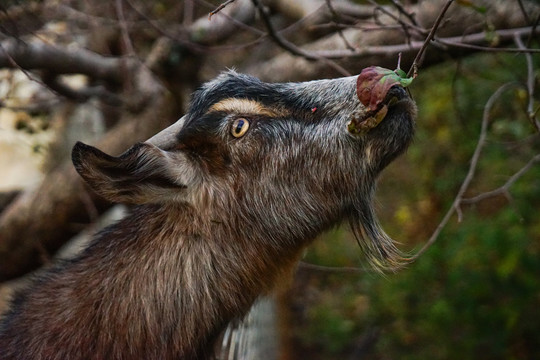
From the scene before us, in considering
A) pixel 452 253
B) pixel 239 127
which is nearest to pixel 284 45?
pixel 239 127

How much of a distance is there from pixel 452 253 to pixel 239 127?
3.39 meters

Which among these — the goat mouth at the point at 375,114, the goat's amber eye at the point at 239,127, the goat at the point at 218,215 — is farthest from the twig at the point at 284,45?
the goat mouth at the point at 375,114

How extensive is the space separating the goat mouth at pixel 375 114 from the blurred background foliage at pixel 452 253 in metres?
1.55

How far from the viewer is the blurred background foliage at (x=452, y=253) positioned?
581 centimetres

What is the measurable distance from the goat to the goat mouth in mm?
32

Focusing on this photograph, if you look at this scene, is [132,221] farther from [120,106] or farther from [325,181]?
[120,106]

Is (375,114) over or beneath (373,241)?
over

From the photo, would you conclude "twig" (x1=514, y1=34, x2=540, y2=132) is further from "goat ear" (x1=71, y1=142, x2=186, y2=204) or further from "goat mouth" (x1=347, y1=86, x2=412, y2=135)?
"goat ear" (x1=71, y1=142, x2=186, y2=204)

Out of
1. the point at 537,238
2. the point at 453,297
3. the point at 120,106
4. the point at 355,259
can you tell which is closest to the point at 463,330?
the point at 453,297

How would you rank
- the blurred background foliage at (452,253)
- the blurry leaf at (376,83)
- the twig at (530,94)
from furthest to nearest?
the blurred background foliage at (452,253) < the twig at (530,94) < the blurry leaf at (376,83)

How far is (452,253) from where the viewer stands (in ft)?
20.1

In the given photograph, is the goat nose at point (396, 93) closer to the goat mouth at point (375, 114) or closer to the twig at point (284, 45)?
the goat mouth at point (375, 114)

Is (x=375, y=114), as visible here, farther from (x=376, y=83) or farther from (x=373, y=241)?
(x=373, y=241)

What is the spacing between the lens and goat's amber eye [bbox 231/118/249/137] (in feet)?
10.7
